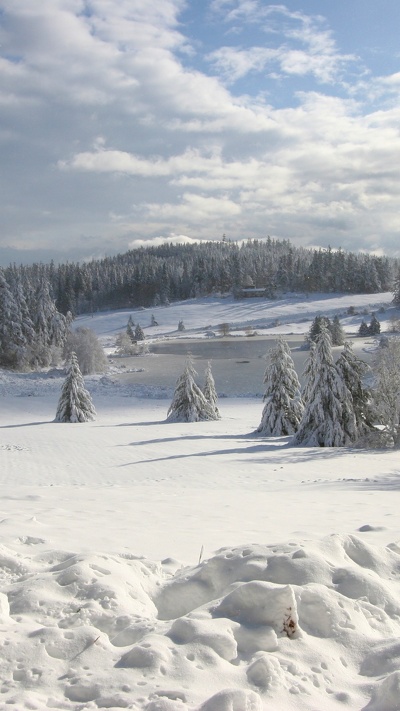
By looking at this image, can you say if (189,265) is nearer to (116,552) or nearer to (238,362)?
(238,362)

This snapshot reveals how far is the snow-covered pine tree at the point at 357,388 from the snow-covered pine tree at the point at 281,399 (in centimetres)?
414

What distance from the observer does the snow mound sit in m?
3.43

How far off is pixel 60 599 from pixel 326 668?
2.19m

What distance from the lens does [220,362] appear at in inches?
2987

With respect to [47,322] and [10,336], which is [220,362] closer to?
[47,322]

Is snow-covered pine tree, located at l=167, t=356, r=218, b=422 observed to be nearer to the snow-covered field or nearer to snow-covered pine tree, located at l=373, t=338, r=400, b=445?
snow-covered pine tree, located at l=373, t=338, r=400, b=445

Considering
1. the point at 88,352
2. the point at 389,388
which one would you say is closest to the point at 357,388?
the point at 389,388

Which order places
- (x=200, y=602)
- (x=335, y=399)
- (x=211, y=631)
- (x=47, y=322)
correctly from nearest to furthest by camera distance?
(x=211, y=631), (x=200, y=602), (x=335, y=399), (x=47, y=322)

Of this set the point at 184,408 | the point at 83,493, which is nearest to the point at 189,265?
the point at 184,408

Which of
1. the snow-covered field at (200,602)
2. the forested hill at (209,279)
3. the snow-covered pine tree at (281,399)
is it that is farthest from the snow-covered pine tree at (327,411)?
the forested hill at (209,279)

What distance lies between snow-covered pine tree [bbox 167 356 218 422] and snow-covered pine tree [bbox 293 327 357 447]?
39.7 feet

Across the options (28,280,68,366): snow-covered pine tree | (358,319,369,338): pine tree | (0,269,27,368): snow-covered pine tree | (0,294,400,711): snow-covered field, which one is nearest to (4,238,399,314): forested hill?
(358,319,369,338): pine tree

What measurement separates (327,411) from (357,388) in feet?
6.76

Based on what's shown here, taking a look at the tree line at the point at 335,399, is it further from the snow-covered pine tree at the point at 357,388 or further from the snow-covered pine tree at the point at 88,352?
the snow-covered pine tree at the point at 88,352
